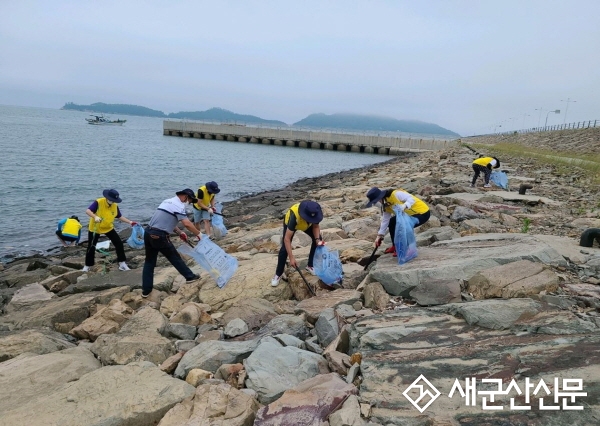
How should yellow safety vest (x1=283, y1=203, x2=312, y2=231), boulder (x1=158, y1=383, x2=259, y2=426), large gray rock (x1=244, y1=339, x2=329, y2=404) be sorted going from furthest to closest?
yellow safety vest (x1=283, y1=203, x2=312, y2=231) < large gray rock (x1=244, y1=339, x2=329, y2=404) < boulder (x1=158, y1=383, x2=259, y2=426)

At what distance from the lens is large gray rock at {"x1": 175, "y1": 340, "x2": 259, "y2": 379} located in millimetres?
4141

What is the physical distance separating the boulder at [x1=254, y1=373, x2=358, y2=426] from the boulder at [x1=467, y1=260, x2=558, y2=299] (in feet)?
6.87

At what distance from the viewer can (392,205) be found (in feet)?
20.6

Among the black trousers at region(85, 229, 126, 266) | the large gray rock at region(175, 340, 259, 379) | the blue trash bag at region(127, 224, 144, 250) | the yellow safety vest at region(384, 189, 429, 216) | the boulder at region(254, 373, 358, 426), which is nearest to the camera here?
the boulder at region(254, 373, 358, 426)

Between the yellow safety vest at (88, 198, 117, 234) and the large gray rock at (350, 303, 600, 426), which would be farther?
the yellow safety vest at (88, 198, 117, 234)

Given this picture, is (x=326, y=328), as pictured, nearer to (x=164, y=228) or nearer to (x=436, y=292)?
(x=436, y=292)

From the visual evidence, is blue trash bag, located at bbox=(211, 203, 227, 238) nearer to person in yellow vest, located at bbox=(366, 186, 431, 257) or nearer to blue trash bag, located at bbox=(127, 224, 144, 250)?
blue trash bag, located at bbox=(127, 224, 144, 250)

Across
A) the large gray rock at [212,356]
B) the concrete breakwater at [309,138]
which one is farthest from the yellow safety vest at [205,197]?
the concrete breakwater at [309,138]

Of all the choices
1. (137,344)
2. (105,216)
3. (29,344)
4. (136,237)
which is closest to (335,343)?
(137,344)

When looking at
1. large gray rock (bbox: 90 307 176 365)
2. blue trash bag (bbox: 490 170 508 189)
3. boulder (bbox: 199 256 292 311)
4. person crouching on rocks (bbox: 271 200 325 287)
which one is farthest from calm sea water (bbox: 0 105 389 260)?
blue trash bag (bbox: 490 170 508 189)

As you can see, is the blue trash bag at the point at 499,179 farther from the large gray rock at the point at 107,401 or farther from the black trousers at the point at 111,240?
the large gray rock at the point at 107,401

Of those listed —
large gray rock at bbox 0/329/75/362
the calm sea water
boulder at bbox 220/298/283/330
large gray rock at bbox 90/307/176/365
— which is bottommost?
the calm sea water

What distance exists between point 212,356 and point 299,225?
2.35 m

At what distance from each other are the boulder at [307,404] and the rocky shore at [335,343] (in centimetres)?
1
